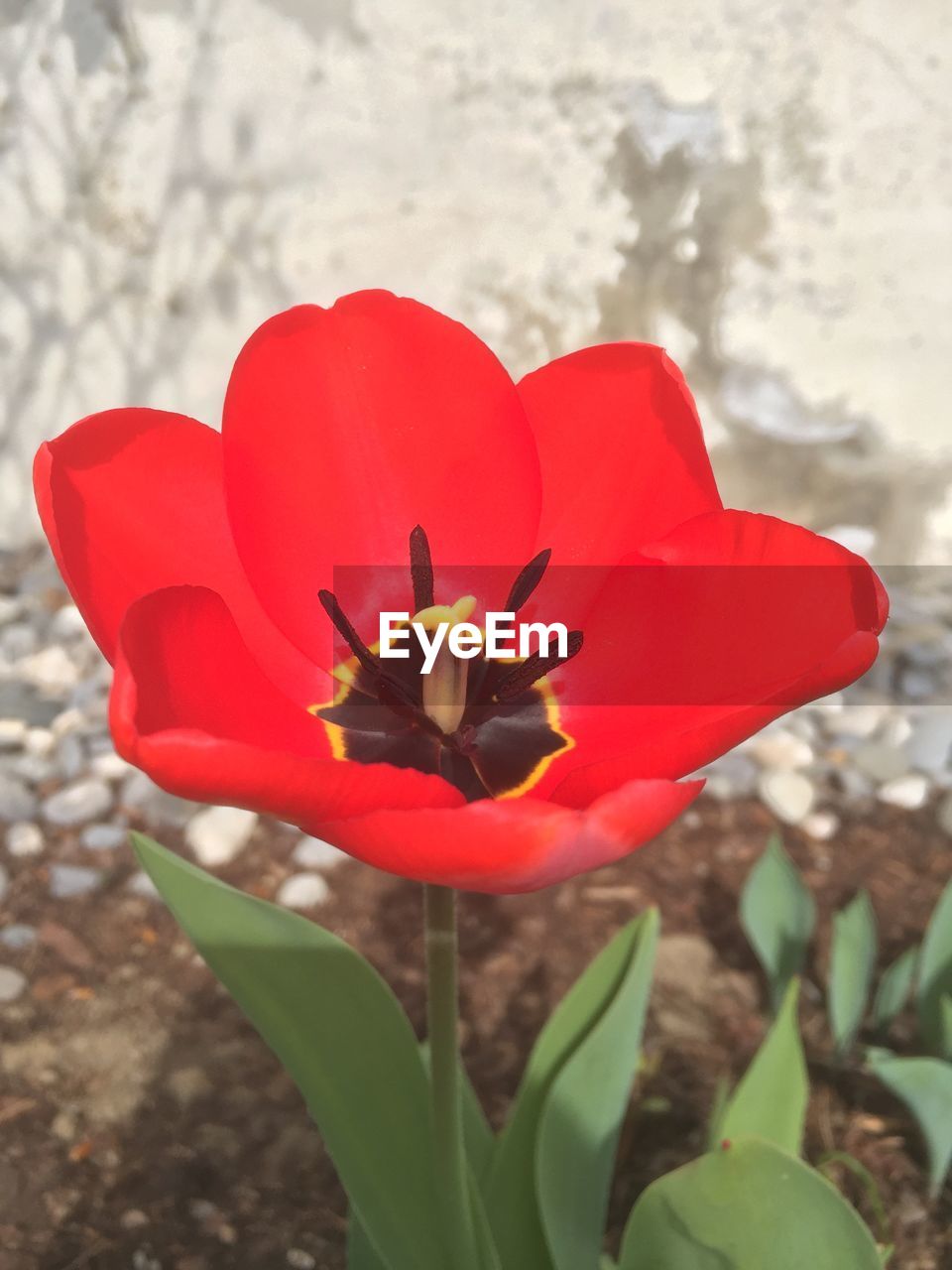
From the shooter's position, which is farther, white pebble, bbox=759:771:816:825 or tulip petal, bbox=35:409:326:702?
white pebble, bbox=759:771:816:825

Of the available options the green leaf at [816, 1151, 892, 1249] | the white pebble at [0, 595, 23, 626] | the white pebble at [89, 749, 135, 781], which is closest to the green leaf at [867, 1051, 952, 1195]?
the green leaf at [816, 1151, 892, 1249]

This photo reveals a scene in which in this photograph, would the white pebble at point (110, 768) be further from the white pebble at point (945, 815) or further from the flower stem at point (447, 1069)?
the flower stem at point (447, 1069)

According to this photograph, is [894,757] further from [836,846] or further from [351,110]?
[351,110]

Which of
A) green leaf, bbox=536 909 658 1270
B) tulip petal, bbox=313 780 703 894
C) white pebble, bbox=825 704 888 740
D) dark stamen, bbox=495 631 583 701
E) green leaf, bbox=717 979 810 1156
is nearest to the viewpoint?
tulip petal, bbox=313 780 703 894

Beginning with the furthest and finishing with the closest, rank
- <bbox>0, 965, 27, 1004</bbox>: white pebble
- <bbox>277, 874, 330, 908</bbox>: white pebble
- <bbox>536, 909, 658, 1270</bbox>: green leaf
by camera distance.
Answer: <bbox>277, 874, 330, 908</bbox>: white pebble
<bbox>0, 965, 27, 1004</bbox>: white pebble
<bbox>536, 909, 658, 1270</bbox>: green leaf

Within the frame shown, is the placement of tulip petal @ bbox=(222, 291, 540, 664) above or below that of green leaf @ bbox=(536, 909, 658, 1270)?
above

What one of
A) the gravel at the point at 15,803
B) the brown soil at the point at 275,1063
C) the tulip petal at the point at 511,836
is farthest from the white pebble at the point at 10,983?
the tulip petal at the point at 511,836

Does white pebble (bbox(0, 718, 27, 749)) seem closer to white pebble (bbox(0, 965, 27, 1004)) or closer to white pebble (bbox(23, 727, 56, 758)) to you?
white pebble (bbox(23, 727, 56, 758))
